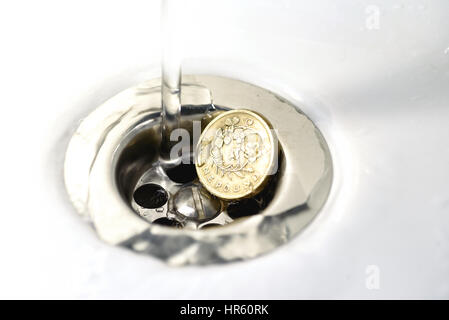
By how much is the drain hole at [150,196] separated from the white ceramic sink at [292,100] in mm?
100

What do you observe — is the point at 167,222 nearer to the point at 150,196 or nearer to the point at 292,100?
the point at 150,196

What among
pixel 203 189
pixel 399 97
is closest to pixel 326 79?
pixel 399 97

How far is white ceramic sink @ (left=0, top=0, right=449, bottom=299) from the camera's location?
480 mm

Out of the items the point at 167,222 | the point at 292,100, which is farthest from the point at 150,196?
the point at 292,100

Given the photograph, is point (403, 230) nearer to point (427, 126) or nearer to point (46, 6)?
point (427, 126)

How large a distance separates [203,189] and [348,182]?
16 centimetres

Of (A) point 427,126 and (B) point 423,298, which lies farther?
(A) point 427,126

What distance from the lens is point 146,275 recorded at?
48 cm

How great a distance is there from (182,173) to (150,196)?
0.05 metres

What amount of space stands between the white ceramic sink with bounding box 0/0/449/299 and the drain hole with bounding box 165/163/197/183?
11 cm

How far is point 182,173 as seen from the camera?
0.64 meters

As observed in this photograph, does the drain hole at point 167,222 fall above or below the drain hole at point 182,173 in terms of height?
below

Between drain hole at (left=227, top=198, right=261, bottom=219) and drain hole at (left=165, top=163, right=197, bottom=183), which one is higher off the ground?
drain hole at (left=165, top=163, right=197, bottom=183)

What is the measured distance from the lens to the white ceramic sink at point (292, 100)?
A: 48 centimetres
